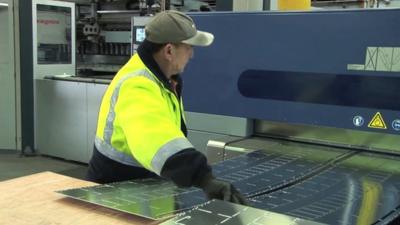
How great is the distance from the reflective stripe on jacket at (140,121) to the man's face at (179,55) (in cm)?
10

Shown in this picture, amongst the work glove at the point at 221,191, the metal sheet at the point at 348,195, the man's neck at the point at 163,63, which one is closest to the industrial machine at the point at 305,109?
the metal sheet at the point at 348,195

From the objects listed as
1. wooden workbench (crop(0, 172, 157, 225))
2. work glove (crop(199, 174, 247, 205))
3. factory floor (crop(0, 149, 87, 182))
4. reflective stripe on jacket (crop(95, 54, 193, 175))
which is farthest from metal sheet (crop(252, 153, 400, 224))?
factory floor (crop(0, 149, 87, 182))

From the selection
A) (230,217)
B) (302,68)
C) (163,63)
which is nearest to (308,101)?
(302,68)

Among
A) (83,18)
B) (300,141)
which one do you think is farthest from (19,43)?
(300,141)

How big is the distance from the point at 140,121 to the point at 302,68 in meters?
0.87

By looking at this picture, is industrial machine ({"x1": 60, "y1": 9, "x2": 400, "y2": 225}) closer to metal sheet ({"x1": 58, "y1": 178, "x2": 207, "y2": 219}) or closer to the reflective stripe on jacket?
metal sheet ({"x1": 58, "y1": 178, "x2": 207, "y2": 219})

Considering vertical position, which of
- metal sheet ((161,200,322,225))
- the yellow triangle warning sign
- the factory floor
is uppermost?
the yellow triangle warning sign

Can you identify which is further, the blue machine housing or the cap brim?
the blue machine housing

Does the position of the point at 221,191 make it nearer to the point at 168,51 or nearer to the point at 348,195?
the point at 348,195

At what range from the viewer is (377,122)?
1870 millimetres

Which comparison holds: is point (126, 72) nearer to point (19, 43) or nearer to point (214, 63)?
point (214, 63)

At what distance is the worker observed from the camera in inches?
54.0

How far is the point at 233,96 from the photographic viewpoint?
222 cm

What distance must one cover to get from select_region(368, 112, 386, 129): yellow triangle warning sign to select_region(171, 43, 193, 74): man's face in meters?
0.77
